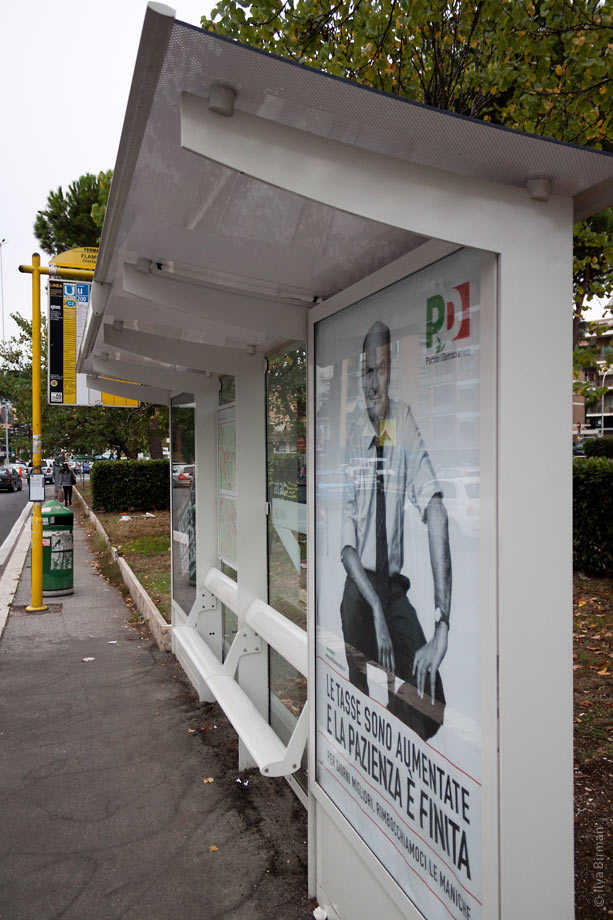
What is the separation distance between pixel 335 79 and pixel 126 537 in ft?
46.7

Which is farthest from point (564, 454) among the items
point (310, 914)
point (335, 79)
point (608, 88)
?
point (608, 88)

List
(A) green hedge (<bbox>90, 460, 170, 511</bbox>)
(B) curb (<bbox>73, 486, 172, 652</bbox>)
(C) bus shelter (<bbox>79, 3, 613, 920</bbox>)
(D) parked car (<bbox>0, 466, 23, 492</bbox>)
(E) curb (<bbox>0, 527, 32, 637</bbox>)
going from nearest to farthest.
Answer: (C) bus shelter (<bbox>79, 3, 613, 920</bbox>) < (B) curb (<bbox>73, 486, 172, 652</bbox>) < (E) curb (<bbox>0, 527, 32, 637</bbox>) < (A) green hedge (<bbox>90, 460, 170, 511</bbox>) < (D) parked car (<bbox>0, 466, 23, 492</bbox>)

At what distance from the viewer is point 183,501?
20.6ft

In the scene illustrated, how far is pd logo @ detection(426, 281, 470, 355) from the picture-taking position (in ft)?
6.04

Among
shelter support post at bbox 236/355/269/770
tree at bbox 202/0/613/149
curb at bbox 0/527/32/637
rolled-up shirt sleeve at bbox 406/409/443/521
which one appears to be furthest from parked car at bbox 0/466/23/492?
rolled-up shirt sleeve at bbox 406/409/443/521

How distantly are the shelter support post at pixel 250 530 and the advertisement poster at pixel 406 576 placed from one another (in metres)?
1.31

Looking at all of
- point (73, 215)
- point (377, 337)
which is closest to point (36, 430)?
point (377, 337)

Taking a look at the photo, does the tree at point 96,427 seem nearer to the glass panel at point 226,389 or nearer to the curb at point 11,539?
the curb at point 11,539

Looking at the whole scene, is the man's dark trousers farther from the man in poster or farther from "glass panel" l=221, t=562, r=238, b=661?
"glass panel" l=221, t=562, r=238, b=661

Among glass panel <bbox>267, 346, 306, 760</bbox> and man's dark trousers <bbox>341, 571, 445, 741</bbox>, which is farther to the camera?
glass panel <bbox>267, 346, 306, 760</bbox>

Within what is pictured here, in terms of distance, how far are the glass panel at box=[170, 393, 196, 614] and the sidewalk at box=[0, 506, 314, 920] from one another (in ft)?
2.59

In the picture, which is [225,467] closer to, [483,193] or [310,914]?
[310,914]

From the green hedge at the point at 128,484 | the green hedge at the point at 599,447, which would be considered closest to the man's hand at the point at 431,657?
the green hedge at the point at 128,484

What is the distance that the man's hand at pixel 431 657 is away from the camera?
1.93 m
